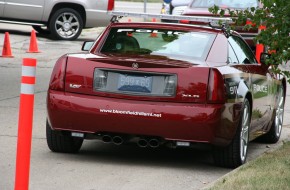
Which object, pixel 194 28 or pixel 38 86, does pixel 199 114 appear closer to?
pixel 194 28

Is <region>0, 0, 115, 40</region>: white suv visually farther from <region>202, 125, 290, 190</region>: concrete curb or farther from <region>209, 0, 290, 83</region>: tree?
<region>209, 0, 290, 83</region>: tree

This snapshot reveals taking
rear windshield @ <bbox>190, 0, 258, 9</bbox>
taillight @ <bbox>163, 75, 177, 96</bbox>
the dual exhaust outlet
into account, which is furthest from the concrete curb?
rear windshield @ <bbox>190, 0, 258, 9</bbox>

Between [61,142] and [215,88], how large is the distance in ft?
5.60

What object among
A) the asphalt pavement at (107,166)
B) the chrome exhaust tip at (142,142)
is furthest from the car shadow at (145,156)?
the chrome exhaust tip at (142,142)

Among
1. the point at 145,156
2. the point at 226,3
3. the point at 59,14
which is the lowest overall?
the point at 59,14

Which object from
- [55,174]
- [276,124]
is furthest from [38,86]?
[55,174]

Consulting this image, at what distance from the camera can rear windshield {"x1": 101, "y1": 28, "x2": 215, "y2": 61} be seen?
9.49 metres

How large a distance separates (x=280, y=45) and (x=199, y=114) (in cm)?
129

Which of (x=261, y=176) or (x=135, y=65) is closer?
(x=261, y=176)

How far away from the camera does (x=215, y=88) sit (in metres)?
8.80

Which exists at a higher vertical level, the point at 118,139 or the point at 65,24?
the point at 118,139

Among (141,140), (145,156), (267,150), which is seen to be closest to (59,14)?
(267,150)

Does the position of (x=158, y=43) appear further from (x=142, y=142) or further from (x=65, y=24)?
(x=65, y=24)

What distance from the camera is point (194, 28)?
9.86 metres
